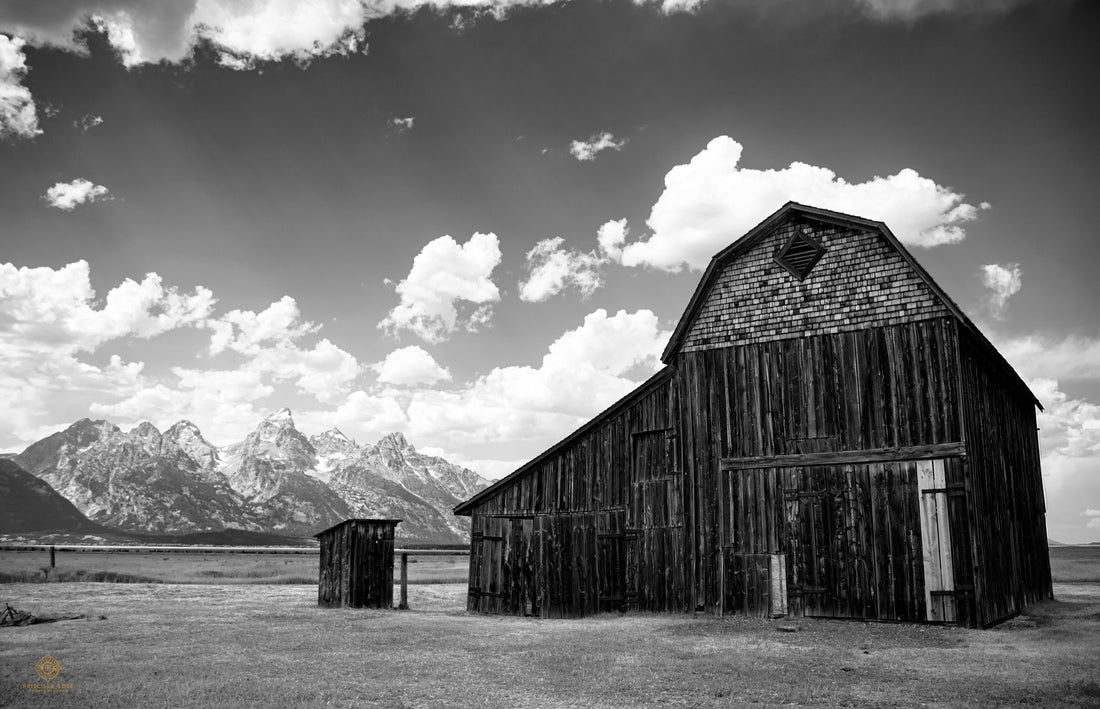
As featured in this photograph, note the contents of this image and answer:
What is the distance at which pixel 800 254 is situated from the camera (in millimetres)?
20688

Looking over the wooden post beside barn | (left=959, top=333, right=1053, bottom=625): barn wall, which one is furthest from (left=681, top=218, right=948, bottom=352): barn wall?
the wooden post beside barn

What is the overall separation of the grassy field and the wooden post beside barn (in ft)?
8.74

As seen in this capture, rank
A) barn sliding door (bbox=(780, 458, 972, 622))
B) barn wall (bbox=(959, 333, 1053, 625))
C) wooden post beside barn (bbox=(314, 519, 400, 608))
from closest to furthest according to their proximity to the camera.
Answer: barn sliding door (bbox=(780, 458, 972, 622)) < barn wall (bbox=(959, 333, 1053, 625)) < wooden post beside barn (bbox=(314, 519, 400, 608))

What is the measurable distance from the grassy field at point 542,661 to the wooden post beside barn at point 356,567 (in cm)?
266

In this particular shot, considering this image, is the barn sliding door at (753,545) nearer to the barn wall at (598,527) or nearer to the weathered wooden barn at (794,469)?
the weathered wooden barn at (794,469)

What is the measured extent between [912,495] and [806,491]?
2.41 metres

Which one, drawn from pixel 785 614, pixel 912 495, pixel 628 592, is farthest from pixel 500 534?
pixel 912 495

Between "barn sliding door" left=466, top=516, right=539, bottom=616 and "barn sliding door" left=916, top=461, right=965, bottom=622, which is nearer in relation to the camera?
"barn sliding door" left=916, top=461, right=965, bottom=622

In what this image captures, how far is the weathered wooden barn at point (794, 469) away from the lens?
60.5ft

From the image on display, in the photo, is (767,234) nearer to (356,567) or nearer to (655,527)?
(655,527)

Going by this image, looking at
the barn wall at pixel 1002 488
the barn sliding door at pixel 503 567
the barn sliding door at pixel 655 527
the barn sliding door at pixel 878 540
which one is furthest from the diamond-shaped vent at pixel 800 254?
the barn sliding door at pixel 503 567

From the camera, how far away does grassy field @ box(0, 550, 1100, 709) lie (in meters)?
9.80

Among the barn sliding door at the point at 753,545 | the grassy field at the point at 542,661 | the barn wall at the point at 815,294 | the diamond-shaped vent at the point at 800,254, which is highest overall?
the diamond-shaped vent at the point at 800,254

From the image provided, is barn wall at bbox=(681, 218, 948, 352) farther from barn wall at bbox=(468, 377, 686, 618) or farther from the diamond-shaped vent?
barn wall at bbox=(468, 377, 686, 618)
